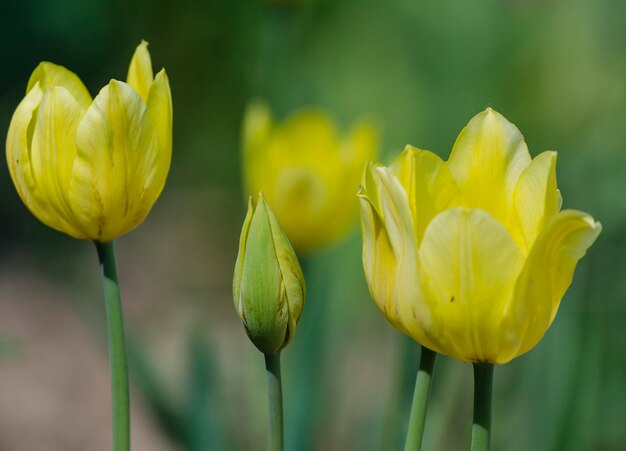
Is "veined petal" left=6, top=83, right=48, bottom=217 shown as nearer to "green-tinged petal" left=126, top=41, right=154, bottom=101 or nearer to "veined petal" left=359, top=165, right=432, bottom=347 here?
"green-tinged petal" left=126, top=41, right=154, bottom=101

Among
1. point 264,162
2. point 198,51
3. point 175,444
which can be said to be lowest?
point 175,444

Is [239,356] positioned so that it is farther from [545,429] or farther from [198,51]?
[198,51]

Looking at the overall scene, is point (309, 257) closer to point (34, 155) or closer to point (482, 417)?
point (34, 155)

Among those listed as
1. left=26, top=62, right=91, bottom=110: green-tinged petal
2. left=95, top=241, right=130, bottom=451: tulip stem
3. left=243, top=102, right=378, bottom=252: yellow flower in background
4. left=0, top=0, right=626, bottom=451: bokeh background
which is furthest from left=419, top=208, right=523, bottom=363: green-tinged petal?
left=243, top=102, right=378, bottom=252: yellow flower in background

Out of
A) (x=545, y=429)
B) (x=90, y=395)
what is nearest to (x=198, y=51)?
(x=90, y=395)

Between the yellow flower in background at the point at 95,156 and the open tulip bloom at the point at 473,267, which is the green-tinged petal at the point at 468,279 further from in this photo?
the yellow flower in background at the point at 95,156

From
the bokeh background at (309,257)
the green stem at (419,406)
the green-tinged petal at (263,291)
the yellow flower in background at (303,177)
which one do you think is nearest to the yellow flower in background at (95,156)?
the green-tinged petal at (263,291)
